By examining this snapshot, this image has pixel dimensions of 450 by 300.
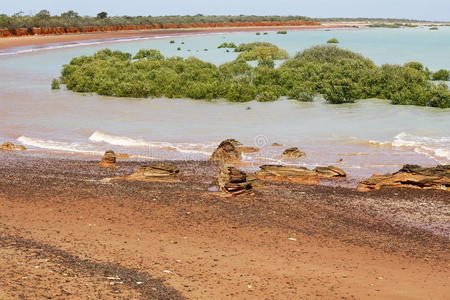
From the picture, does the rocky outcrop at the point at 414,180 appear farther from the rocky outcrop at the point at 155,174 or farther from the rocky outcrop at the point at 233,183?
the rocky outcrop at the point at 155,174

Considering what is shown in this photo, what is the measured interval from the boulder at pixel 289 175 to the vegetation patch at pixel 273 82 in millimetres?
13308

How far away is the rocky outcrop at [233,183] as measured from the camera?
11.0 m

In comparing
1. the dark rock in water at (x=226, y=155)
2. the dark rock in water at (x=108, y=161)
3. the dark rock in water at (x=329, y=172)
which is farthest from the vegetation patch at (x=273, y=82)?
the dark rock in water at (x=108, y=161)

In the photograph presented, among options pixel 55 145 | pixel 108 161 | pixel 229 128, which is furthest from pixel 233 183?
pixel 229 128

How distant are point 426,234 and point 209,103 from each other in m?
18.0

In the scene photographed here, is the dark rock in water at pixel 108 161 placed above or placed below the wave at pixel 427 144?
above

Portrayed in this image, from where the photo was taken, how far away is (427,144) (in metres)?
17.7

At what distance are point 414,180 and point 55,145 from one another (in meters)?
9.60

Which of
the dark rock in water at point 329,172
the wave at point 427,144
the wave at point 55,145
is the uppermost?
the dark rock in water at point 329,172

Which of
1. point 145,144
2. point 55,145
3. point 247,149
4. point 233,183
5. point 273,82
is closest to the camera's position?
point 233,183

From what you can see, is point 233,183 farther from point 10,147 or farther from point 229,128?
point 229,128

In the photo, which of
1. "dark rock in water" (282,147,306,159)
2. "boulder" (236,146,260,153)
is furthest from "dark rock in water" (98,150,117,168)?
"dark rock in water" (282,147,306,159)

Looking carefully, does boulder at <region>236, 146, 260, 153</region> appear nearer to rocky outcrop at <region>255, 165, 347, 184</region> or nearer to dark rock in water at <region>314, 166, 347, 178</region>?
rocky outcrop at <region>255, 165, 347, 184</region>

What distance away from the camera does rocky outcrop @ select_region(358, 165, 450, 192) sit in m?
11.7
